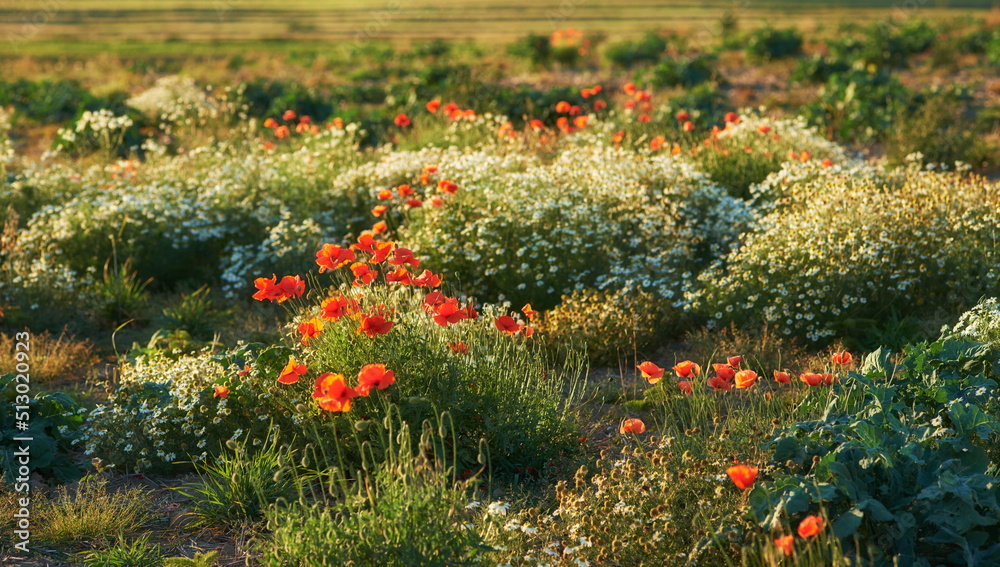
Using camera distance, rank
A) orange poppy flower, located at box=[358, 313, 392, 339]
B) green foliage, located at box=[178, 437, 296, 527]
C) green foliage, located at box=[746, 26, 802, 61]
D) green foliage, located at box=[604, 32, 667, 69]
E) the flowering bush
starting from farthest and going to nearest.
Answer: green foliage, located at box=[604, 32, 667, 69]
green foliage, located at box=[746, 26, 802, 61]
the flowering bush
green foliage, located at box=[178, 437, 296, 527]
orange poppy flower, located at box=[358, 313, 392, 339]

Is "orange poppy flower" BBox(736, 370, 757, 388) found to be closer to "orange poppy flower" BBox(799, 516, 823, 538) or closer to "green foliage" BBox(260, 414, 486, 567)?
"orange poppy flower" BBox(799, 516, 823, 538)

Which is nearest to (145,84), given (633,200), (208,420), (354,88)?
(354,88)

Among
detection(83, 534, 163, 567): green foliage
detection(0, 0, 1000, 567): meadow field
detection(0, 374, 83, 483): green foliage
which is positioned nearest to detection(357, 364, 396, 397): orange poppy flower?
detection(0, 0, 1000, 567): meadow field

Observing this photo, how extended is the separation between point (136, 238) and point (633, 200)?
4427 millimetres

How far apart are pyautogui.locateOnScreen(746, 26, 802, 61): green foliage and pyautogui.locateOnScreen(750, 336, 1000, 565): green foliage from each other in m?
16.2

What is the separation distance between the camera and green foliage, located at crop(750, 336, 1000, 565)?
111 inches

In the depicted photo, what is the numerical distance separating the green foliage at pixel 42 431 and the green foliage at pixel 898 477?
11.4 ft

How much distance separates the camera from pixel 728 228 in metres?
6.71

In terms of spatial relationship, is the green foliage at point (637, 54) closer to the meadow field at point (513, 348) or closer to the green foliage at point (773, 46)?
the green foliage at point (773, 46)

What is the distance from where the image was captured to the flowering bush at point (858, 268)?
5.36 meters

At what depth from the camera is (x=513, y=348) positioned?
4449 millimetres

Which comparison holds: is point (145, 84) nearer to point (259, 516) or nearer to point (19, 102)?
point (19, 102)

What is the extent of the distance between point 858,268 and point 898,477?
2.78 m

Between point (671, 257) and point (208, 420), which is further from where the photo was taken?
point (671, 257)
